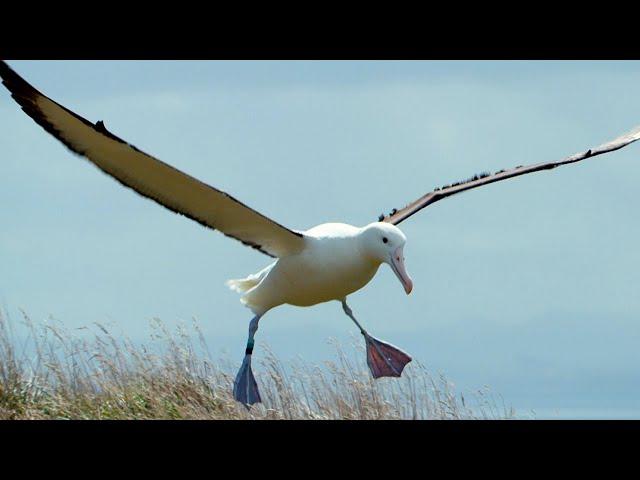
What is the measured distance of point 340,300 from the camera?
811 cm

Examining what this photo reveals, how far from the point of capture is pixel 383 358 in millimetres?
8328

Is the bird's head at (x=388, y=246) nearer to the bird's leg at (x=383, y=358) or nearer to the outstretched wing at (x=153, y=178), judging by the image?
the outstretched wing at (x=153, y=178)

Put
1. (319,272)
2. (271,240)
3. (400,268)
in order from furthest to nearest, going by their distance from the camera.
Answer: (271,240)
(319,272)
(400,268)

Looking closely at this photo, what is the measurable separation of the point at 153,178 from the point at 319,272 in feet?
4.49

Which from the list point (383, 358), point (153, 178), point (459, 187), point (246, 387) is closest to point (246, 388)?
point (246, 387)

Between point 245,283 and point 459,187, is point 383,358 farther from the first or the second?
point 459,187

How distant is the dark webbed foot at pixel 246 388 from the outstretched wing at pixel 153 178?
90cm

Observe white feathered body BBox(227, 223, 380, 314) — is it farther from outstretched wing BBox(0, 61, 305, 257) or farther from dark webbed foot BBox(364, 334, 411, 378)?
dark webbed foot BBox(364, 334, 411, 378)

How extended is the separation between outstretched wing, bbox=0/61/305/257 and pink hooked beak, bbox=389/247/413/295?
0.70 metres

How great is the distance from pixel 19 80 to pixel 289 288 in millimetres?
2494

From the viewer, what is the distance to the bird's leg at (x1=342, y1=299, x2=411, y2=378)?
27.1 feet

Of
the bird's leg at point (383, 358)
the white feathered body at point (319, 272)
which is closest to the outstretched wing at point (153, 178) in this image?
the white feathered body at point (319, 272)
